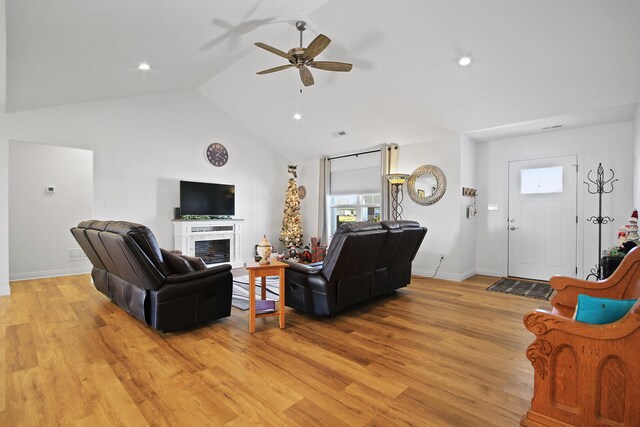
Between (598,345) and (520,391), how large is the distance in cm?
74

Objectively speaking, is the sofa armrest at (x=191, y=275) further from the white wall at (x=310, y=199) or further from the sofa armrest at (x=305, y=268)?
the white wall at (x=310, y=199)

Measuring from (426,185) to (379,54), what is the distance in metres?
2.66

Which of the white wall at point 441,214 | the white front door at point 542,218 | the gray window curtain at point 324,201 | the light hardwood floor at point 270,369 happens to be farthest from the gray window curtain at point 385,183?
the light hardwood floor at point 270,369

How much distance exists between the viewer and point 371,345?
268 cm

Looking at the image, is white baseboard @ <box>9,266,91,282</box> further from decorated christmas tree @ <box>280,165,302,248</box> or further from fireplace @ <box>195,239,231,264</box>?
decorated christmas tree @ <box>280,165,302,248</box>

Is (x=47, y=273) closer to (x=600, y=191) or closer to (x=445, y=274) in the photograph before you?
(x=445, y=274)

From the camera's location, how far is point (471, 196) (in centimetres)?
579

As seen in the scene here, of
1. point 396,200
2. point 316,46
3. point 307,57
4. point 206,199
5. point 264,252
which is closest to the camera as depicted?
point 264,252

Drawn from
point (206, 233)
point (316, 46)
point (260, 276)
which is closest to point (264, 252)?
point (260, 276)

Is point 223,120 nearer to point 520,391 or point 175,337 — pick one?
point 175,337

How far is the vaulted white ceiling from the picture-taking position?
2992mm

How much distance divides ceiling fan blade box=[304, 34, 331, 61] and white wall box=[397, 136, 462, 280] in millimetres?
3261

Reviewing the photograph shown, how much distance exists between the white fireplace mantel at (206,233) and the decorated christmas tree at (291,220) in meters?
1.27

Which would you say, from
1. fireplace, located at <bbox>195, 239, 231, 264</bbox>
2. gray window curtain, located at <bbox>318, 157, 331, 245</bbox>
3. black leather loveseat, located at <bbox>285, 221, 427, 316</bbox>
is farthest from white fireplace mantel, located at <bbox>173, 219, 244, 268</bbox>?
black leather loveseat, located at <bbox>285, 221, 427, 316</bbox>
